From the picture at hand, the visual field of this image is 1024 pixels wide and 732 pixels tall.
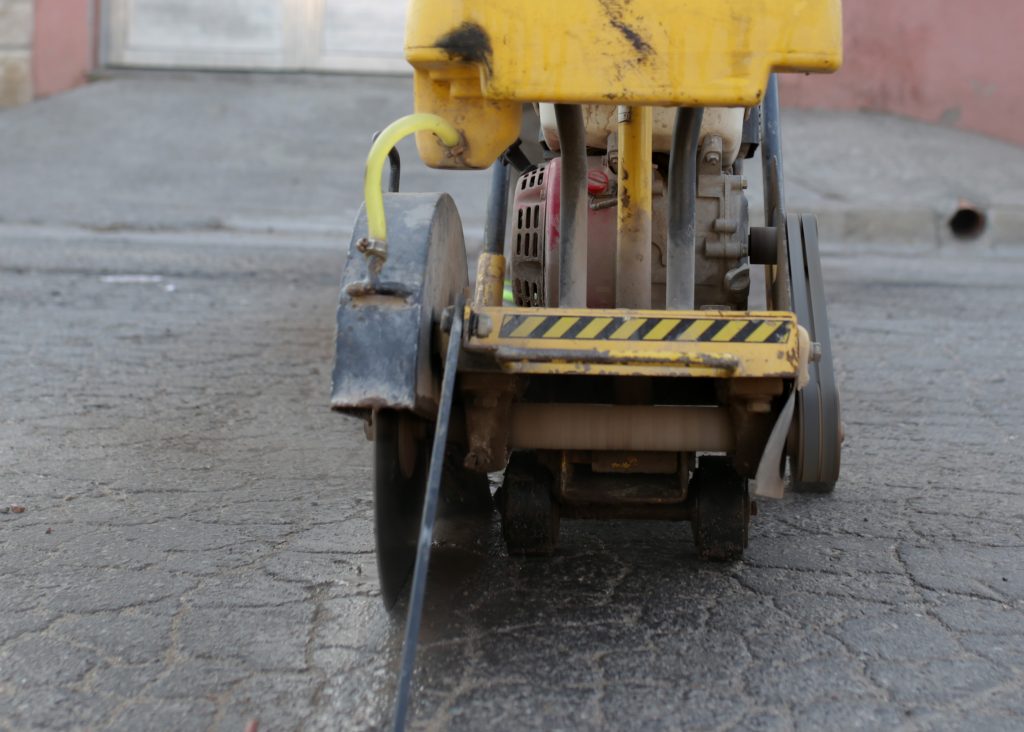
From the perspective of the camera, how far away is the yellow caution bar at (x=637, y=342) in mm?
2320

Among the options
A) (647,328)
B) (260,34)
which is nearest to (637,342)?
(647,328)

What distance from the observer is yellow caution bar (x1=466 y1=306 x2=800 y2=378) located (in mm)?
2320

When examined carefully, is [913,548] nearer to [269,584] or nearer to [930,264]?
[269,584]

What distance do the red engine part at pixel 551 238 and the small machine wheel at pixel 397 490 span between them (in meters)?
0.52

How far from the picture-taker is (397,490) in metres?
2.49

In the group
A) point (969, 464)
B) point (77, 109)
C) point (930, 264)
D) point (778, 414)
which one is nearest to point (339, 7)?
point (77, 109)

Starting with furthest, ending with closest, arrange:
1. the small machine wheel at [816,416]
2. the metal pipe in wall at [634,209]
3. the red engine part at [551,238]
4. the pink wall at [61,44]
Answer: the pink wall at [61,44] → the red engine part at [551,238] → the metal pipe in wall at [634,209] → the small machine wheel at [816,416]

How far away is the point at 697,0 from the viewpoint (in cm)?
218

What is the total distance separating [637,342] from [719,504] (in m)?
0.57

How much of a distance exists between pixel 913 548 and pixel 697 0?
1.54 metres

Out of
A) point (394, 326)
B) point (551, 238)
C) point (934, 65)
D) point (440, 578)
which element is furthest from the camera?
point (934, 65)

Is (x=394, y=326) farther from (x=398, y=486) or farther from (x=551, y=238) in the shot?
(x=551, y=238)

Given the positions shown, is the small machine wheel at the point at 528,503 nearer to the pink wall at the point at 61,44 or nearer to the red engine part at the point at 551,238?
the red engine part at the point at 551,238

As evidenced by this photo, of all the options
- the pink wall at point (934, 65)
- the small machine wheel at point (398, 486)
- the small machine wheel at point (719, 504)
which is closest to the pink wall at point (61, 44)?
the pink wall at point (934, 65)
